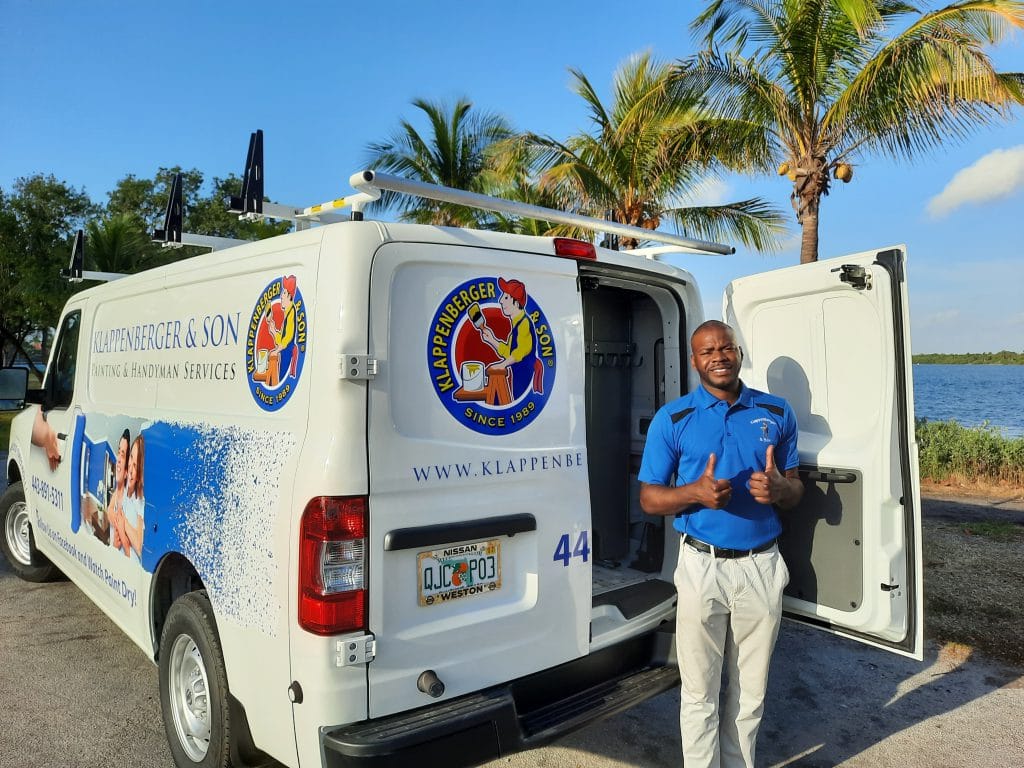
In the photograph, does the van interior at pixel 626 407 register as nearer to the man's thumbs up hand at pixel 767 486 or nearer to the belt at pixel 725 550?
the belt at pixel 725 550

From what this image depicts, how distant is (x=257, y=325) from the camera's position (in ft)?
8.73

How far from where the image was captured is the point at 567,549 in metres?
2.75

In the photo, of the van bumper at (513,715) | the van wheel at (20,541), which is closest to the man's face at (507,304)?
the van bumper at (513,715)

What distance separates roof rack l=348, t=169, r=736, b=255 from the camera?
7.97 feet

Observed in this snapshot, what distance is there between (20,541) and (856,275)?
6.37 metres

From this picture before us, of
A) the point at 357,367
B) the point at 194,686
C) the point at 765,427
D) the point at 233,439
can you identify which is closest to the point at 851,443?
the point at 765,427

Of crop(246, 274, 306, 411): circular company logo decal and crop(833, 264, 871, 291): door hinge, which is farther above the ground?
crop(833, 264, 871, 291): door hinge

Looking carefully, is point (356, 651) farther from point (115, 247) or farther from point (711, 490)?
point (115, 247)

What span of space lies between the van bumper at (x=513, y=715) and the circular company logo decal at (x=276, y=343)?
114cm

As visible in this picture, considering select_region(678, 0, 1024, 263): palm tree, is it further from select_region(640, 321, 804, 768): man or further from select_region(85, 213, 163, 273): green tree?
select_region(85, 213, 163, 273): green tree

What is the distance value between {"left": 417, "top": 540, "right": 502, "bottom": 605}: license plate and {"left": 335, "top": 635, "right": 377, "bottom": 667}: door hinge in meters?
0.22

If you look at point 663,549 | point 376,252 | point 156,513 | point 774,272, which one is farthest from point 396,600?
point 774,272

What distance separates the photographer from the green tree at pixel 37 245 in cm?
1841

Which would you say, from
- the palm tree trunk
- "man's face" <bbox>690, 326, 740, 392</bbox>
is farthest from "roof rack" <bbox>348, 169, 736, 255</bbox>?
the palm tree trunk
